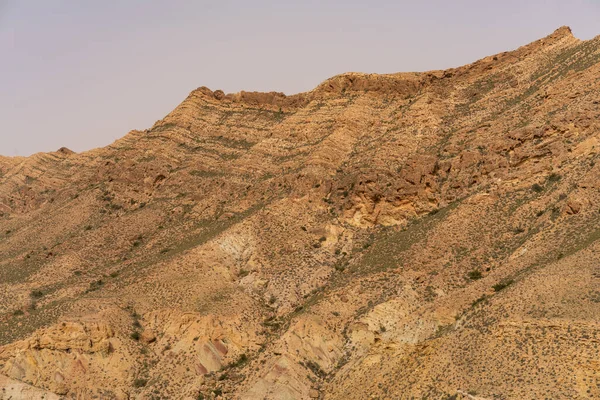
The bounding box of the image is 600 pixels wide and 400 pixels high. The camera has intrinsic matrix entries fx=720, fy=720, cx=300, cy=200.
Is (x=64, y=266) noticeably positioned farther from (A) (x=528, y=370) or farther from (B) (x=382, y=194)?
(A) (x=528, y=370)

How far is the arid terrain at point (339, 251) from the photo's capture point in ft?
134

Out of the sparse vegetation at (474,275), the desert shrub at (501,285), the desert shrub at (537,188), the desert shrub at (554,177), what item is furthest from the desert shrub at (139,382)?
the desert shrub at (554,177)

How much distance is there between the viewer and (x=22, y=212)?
72188 mm

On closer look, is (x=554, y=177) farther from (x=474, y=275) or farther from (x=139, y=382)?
(x=139, y=382)

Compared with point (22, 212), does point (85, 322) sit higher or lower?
lower

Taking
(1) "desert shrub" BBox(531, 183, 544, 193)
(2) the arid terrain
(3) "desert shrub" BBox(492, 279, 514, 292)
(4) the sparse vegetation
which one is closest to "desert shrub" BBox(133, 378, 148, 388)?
(2) the arid terrain

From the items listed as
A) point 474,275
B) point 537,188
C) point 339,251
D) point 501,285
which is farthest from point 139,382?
point 537,188

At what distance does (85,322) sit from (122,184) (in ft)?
75.9

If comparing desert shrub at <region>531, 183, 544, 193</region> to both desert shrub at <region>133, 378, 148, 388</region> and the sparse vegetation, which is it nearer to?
the sparse vegetation

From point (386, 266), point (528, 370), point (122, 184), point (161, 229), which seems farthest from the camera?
point (122, 184)

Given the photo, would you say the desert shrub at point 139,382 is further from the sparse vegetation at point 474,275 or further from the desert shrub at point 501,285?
the desert shrub at point 501,285

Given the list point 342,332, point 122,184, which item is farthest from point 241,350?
point 122,184

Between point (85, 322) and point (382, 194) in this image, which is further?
point (382, 194)

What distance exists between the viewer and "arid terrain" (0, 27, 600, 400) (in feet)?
134
